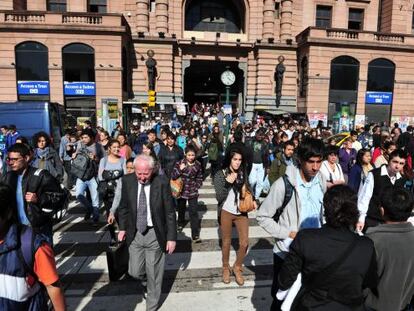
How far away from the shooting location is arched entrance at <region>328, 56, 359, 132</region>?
91.1 ft

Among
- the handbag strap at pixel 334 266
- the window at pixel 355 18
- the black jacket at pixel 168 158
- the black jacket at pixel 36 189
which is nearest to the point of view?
the handbag strap at pixel 334 266

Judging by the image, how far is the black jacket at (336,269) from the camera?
2213mm

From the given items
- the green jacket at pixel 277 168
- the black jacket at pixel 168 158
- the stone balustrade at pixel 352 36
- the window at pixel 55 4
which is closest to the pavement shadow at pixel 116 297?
the black jacket at pixel 168 158

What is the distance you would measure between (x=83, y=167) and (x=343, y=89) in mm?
25378

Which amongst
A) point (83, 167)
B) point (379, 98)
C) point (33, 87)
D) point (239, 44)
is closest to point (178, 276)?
point (83, 167)

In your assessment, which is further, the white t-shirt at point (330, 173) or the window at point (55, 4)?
the window at point (55, 4)

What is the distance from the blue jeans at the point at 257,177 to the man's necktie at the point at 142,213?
19.9ft

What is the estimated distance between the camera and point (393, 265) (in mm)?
2496

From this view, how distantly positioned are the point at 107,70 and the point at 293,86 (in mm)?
15375

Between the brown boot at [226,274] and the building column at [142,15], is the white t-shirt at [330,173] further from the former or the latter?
the building column at [142,15]

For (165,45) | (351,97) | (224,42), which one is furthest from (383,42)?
(165,45)

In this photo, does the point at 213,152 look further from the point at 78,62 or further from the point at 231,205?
the point at 78,62

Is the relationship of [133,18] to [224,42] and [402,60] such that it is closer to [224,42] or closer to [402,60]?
[224,42]

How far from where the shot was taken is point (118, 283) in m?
4.89
